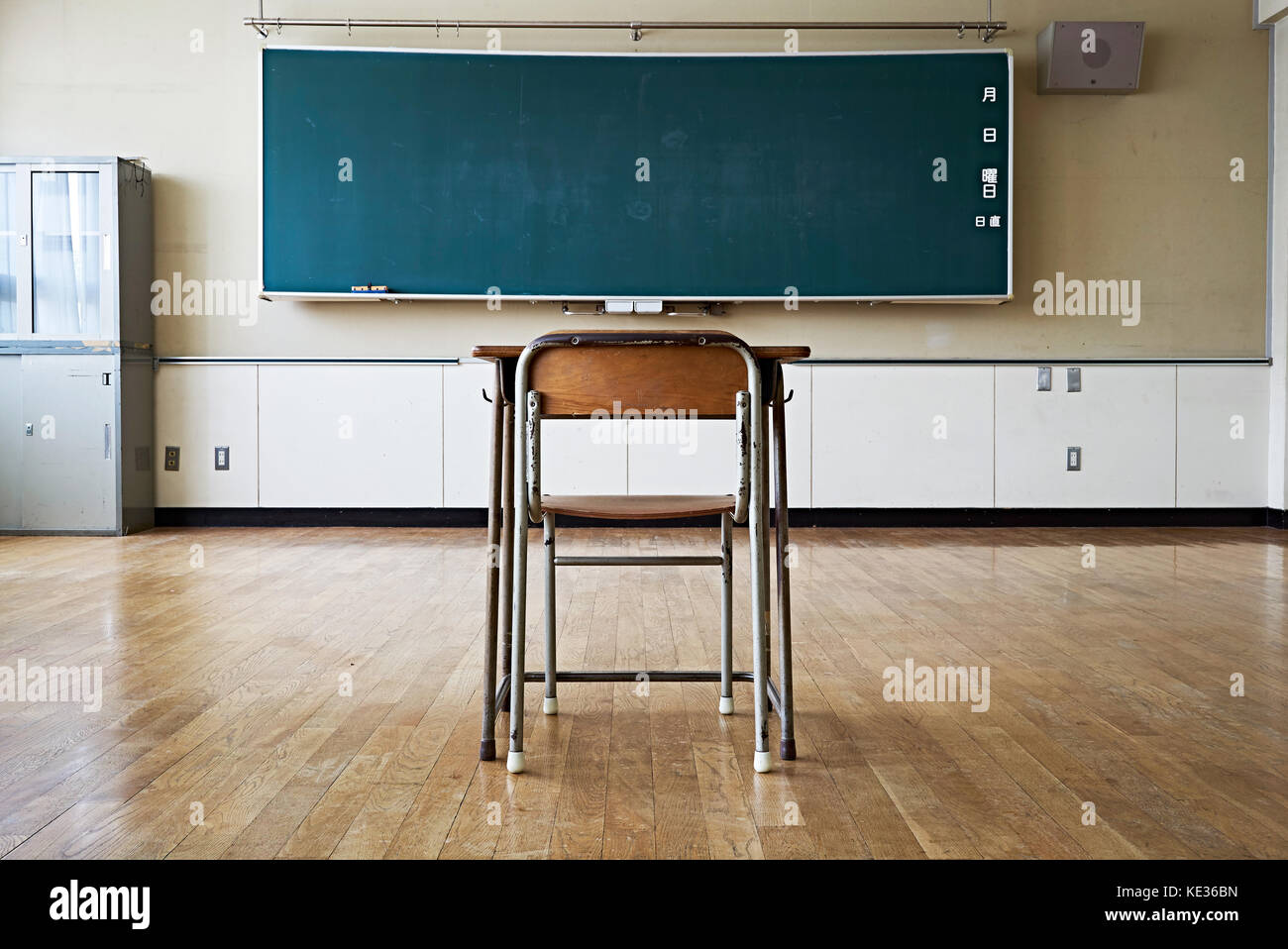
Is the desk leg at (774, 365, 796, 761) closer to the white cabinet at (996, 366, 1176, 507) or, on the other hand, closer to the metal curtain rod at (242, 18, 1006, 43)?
the white cabinet at (996, 366, 1176, 507)

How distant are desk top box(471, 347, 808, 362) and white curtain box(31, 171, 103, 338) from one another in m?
4.26

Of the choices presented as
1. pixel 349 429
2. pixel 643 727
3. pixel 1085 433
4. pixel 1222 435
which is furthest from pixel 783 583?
pixel 1222 435

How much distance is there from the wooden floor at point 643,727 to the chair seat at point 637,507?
1.44ft

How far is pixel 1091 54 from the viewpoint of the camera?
5617 millimetres

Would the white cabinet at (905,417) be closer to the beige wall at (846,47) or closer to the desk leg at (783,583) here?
the beige wall at (846,47)

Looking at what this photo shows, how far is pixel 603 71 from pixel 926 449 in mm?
2576

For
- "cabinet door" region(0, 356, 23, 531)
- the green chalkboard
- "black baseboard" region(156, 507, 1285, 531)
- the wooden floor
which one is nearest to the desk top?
the wooden floor

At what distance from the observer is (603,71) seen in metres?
5.53

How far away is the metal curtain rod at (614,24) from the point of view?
5.62 meters

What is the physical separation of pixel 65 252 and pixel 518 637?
15.1ft

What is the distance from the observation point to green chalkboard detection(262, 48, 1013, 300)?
18.1ft

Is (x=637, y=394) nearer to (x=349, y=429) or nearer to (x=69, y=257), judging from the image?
(x=349, y=429)
